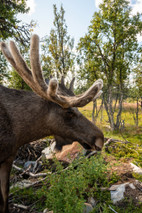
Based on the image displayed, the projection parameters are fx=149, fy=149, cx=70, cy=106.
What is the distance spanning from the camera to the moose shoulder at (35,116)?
1.95 metres

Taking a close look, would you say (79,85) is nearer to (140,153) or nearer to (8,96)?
(140,153)

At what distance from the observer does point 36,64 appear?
198 cm

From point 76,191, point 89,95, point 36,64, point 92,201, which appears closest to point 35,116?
point 36,64

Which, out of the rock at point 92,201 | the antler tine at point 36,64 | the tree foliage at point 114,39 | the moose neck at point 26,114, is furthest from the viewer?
the tree foliage at point 114,39

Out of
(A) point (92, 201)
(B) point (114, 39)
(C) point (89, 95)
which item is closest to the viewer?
(C) point (89, 95)

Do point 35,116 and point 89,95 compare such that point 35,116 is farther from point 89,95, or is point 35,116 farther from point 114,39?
point 114,39

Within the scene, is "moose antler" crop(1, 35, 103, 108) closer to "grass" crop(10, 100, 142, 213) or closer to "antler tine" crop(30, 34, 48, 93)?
"antler tine" crop(30, 34, 48, 93)

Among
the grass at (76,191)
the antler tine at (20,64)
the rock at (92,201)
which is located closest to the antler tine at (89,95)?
the antler tine at (20,64)

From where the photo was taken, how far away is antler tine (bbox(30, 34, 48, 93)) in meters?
1.88

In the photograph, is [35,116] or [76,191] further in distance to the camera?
[76,191]

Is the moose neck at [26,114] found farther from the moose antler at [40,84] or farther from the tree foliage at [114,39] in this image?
the tree foliage at [114,39]

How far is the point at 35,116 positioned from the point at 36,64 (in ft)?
2.41

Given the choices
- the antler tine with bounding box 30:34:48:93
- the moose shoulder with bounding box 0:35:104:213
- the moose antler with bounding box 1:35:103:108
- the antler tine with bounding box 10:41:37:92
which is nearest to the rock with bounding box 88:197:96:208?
the moose shoulder with bounding box 0:35:104:213

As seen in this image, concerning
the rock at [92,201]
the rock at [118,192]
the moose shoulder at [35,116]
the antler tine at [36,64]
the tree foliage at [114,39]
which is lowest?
the rock at [92,201]
